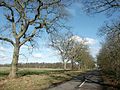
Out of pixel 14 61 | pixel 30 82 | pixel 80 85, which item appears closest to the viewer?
pixel 30 82

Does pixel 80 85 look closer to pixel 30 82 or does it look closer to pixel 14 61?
pixel 30 82

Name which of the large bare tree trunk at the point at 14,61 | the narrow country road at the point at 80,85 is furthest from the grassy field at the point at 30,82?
the narrow country road at the point at 80,85

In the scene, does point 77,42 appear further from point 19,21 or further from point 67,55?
point 19,21

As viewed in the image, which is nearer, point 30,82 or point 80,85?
point 30,82

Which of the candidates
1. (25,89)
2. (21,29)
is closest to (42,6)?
(21,29)

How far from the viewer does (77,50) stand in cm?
9219

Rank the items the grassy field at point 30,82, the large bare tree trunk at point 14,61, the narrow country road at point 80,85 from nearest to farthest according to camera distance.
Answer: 1. the grassy field at point 30,82
2. the narrow country road at point 80,85
3. the large bare tree trunk at point 14,61

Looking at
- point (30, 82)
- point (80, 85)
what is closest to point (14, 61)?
point (30, 82)

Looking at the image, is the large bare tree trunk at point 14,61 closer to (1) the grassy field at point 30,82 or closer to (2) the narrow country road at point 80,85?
(1) the grassy field at point 30,82

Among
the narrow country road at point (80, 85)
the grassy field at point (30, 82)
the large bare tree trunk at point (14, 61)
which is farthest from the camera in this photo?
the large bare tree trunk at point (14, 61)

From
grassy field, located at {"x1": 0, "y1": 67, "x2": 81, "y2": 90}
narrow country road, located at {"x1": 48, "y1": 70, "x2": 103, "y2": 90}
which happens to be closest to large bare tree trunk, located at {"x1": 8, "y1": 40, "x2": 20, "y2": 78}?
grassy field, located at {"x1": 0, "y1": 67, "x2": 81, "y2": 90}

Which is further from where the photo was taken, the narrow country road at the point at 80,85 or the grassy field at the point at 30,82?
the narrow country road at the point at 80,85

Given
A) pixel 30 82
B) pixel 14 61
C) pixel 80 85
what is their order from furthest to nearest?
pixel 14 61
pixel 80 85
pixel 30 82

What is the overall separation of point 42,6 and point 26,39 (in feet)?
14.3
